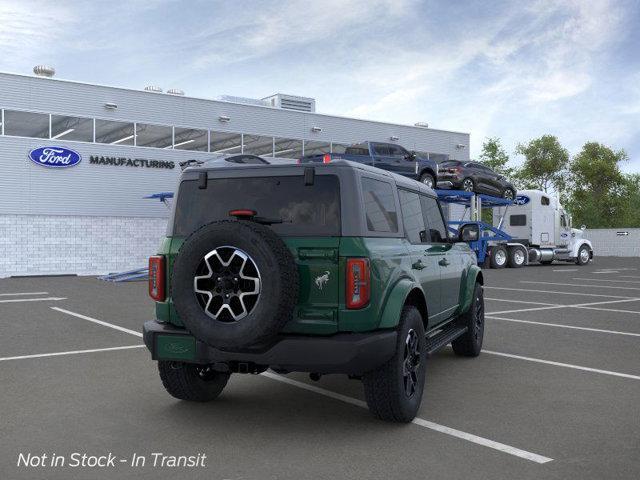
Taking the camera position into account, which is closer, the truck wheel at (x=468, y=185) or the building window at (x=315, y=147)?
the truck wheel at (x=468, y=185)

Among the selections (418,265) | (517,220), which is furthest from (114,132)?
(418,265)

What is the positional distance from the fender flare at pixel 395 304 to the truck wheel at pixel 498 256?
25231 millimetres

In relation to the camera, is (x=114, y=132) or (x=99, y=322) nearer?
(x=99, y=322)

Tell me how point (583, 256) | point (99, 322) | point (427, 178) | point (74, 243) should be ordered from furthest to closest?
point (583, 256)
point (74, 243)
point (427, 178)
point (99, 322)

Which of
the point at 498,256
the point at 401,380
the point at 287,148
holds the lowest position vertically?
the point at 401,380

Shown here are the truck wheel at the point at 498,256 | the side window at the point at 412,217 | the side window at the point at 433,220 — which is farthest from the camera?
the truck wheel at the point at 498,256

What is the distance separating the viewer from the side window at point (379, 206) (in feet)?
16.5

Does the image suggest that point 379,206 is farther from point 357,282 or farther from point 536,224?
point 536,224

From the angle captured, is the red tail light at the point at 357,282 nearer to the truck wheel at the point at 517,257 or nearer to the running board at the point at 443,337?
the running board at the point at 443,337

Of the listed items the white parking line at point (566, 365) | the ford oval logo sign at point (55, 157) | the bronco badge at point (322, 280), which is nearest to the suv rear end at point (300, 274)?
the bronco badge at point (322, 280)

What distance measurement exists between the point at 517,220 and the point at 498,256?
282 cm

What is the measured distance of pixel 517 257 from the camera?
30109mm

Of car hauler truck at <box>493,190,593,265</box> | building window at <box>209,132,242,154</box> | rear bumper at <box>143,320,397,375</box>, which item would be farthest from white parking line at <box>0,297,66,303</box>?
car hauler truck at <box>493,190,593,265</box>

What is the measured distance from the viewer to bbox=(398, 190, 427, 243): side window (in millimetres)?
5797
